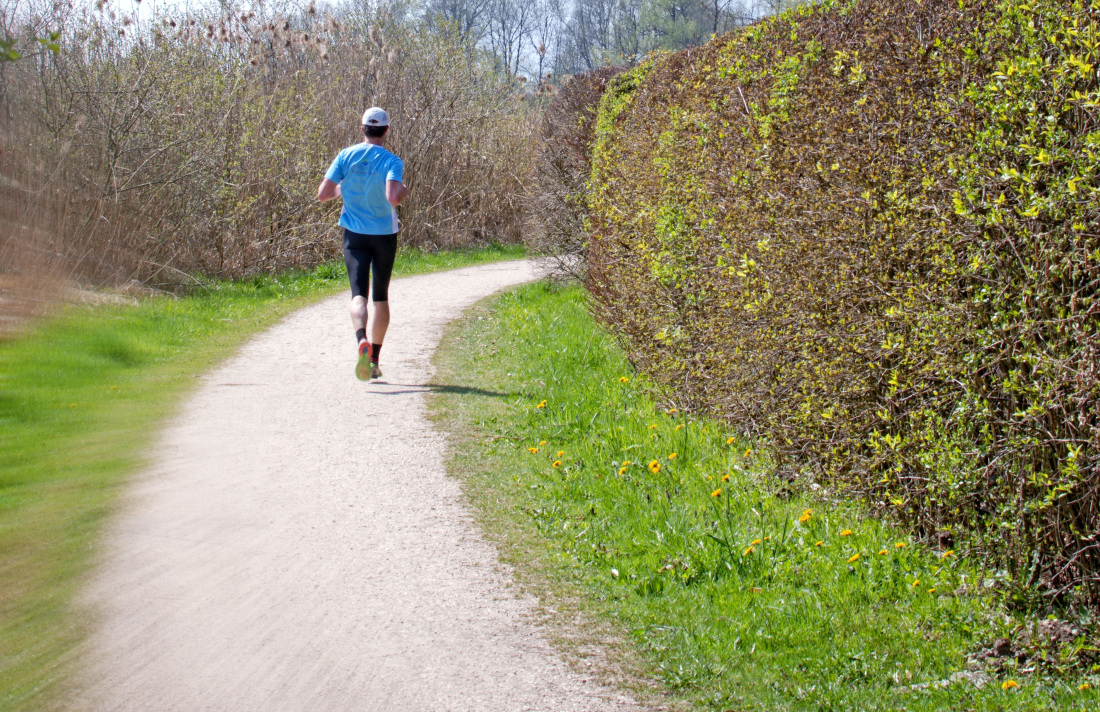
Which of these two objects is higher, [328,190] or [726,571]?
[328,190]

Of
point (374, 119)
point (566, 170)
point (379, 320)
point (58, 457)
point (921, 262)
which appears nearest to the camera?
point (58, 457)

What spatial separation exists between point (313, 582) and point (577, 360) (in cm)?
497

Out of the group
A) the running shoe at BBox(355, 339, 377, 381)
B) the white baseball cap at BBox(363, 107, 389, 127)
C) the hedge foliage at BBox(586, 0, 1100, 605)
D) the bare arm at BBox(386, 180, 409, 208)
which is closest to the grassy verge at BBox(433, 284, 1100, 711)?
the hedge foliage at BBox(586, 0, 1100, 605)

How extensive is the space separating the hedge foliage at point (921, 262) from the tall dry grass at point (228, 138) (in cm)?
267

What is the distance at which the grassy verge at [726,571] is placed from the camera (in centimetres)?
322

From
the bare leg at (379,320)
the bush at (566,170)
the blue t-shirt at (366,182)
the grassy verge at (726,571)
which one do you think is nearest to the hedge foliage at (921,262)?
the grassy verge at (726,571)

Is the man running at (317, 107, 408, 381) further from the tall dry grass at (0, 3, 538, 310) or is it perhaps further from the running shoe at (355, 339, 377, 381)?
the tall dry grass at (0, 3, 538, 310)

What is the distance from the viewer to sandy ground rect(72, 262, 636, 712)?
4.62 feet

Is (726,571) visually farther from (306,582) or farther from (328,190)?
(328,190)

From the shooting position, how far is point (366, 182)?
7480 mm

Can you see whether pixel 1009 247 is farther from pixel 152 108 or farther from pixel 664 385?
pixel 152 108

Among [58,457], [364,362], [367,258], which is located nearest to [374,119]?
[367,258]

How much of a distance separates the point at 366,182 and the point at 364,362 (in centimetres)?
139

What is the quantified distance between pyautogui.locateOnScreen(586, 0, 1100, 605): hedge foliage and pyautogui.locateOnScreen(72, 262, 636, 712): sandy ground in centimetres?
160
